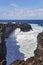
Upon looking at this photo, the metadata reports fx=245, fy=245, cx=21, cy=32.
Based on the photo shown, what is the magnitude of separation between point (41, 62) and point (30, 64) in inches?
14.4

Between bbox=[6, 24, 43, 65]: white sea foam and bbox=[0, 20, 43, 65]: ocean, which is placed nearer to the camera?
bbox=[0, 20, 43, 65]: ocean

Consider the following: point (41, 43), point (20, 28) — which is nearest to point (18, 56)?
point (41, 43)

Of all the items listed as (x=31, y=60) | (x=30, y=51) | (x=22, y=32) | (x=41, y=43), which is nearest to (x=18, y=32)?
(x=22, y=32)

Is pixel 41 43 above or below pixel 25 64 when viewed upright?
below

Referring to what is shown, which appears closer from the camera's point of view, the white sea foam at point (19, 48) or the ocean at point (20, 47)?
the ocean at point (20, 47)

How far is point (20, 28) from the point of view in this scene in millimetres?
66000

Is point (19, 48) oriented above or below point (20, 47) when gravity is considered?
above

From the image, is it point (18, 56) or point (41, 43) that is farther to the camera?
point (18, 56)

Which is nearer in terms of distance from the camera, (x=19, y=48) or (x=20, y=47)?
(x=19, y=48)

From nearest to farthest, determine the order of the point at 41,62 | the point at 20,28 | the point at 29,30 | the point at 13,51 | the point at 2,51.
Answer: the point at 41,62 < the point at 2,51 < the point at 13,51 < the point at 20,28 < the point at 29,30

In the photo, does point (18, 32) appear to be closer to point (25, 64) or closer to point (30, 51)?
point (30, 51)

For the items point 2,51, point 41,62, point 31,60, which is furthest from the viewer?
point 2,51

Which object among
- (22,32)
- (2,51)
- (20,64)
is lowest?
(22,32)

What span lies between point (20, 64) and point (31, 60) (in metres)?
0.43
